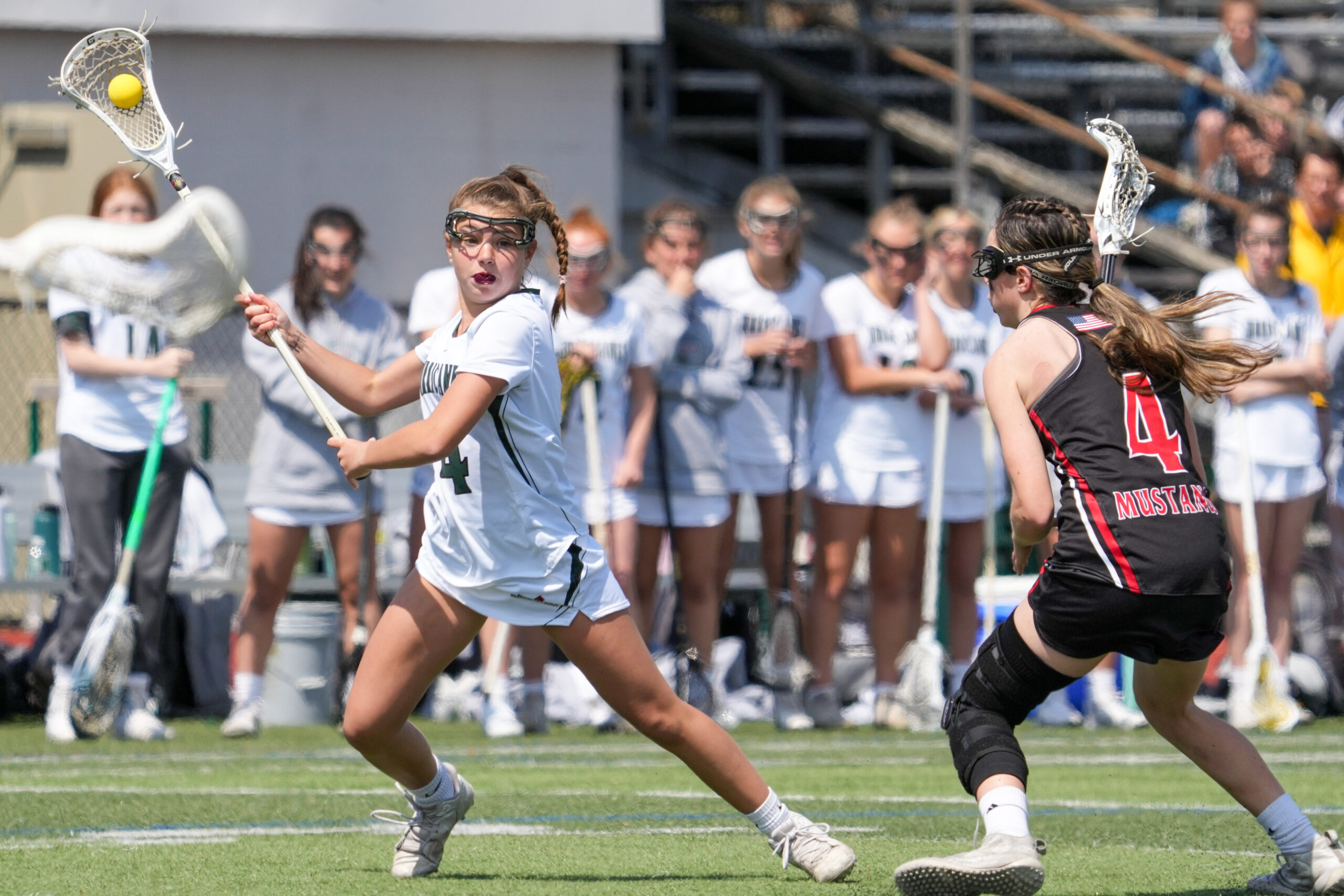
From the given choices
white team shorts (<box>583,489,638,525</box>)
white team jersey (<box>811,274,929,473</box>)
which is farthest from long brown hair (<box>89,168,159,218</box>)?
white team jersey (<box>811,274,929,473</box>)

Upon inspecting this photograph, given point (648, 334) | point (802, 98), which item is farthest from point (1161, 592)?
point (802, 98)

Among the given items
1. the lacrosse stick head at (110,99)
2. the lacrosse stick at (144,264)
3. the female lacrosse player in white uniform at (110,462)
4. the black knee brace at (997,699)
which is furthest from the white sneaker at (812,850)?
the female lacrosse player in white uniform at (110,462)

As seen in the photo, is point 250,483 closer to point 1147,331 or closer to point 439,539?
point 439,539

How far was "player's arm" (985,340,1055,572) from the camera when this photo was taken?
408 centimetres

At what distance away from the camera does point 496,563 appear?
4.55m

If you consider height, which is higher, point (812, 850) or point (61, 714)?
point (812, 850)

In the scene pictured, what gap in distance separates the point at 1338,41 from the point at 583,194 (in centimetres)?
669

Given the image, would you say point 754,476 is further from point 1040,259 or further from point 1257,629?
point 1040,259

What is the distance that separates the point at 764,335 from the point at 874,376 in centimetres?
53

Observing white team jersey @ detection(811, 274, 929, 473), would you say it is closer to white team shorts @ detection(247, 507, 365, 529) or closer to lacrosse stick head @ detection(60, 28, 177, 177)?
white team shorts @ detection(247, 507, 365, 529)

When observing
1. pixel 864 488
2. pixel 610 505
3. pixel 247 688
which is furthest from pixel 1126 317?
pixel 247 688

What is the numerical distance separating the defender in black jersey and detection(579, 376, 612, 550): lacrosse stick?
14.1 ft

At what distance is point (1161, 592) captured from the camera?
4.07 m

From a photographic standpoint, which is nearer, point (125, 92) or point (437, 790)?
point (437, 790)
